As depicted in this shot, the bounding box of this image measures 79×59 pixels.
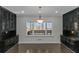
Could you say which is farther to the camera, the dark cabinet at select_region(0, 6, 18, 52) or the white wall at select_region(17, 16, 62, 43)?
the white wall at select_region(17, 16, 62, 43)

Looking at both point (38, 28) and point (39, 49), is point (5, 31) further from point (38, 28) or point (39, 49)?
point (38, 28)

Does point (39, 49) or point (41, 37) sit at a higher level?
point (41, 37)

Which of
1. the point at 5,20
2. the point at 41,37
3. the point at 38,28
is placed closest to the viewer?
the point at 5,20

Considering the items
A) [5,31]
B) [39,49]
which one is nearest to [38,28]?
[39,49]

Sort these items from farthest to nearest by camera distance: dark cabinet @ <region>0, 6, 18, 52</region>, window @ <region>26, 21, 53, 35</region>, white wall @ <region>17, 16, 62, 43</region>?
1. window @ <region>26, 21, 53, 35</region>
2. white wall @ <region>17, 16, 62, 43</region>
3. dark cabinet @ <region>0, 6, 18, 52</region>

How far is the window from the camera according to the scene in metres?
11.9

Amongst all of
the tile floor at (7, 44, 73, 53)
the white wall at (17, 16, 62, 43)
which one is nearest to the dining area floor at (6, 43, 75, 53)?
the tile floor at (7, 44, 73, 53)

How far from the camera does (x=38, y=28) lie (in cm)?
1203

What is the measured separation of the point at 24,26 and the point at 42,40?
199 cm

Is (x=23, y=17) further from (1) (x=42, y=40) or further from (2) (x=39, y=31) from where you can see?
(1) (x=42, y=40)

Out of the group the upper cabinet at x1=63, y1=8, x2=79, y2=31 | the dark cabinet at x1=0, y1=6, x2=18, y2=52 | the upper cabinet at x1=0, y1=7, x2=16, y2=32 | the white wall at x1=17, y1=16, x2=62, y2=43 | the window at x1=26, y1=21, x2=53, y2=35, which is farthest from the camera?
the window at x1=26, y1=21, x2=53, y2=35

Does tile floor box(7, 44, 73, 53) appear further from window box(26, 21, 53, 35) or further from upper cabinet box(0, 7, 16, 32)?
window box(26, 21, 53, 35)

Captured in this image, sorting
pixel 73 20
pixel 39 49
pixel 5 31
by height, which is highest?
pixel 73 20
